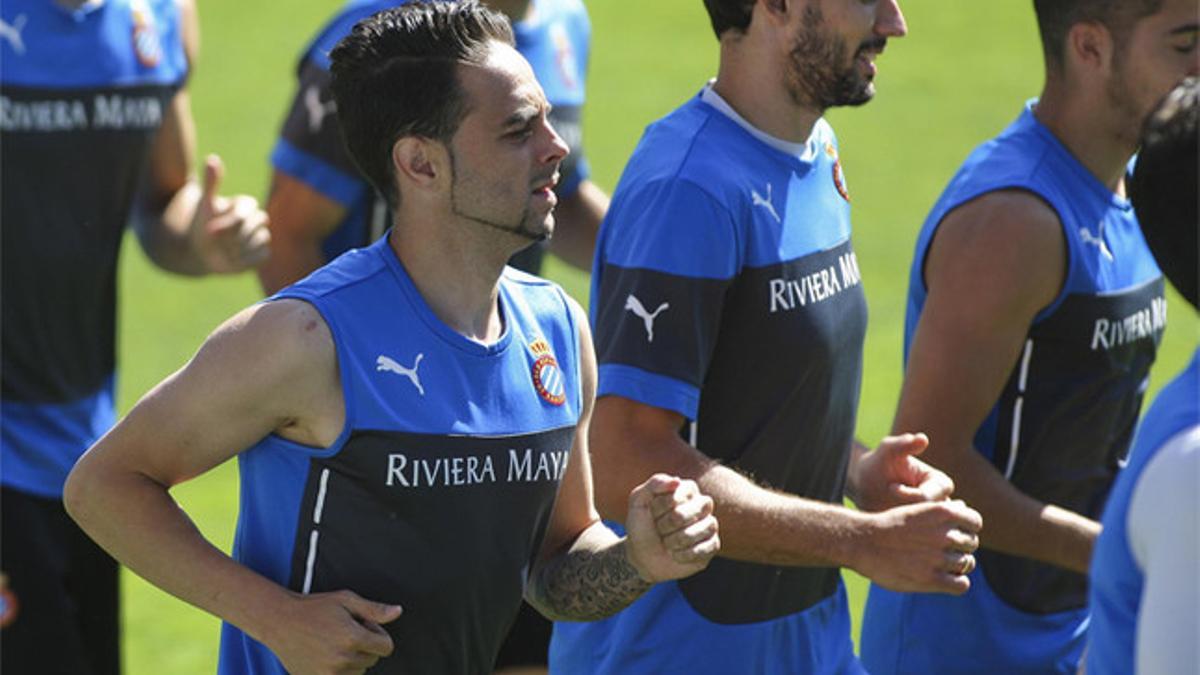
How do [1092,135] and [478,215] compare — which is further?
[1092,135]

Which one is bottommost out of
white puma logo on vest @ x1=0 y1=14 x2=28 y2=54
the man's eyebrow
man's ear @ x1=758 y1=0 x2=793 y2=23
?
white puma logo on vest @ x1=0 y1=14 x2=28 y2=54

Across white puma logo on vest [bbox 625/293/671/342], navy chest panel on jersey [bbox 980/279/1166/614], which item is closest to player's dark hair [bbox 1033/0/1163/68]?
navy chest panel on jersey [bbox 980/279/1166/614]

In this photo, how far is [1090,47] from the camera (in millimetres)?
4879

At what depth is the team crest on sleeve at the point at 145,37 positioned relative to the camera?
6035 millimetres

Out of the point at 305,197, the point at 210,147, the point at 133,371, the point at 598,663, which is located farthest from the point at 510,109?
the point at 210,147

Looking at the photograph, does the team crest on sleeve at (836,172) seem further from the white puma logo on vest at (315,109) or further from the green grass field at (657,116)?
the green grass field at (657,116)

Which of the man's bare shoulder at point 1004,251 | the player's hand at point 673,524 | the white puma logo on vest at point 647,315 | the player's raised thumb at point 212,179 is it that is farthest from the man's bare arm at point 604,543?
the player's raised thumb at point 212,179

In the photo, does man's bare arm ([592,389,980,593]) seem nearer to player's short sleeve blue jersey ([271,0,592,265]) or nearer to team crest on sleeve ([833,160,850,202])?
team crest on sleeve ([833,160,850,202])

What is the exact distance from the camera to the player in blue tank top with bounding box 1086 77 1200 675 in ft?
9.43

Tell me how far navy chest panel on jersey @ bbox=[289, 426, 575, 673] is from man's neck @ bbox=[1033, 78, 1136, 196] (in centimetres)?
160

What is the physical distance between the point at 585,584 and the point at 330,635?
608 millimetres

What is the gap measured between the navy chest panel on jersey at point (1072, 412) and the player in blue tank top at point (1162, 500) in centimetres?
146

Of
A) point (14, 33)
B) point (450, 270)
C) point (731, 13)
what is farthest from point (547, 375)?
point (14, 33)

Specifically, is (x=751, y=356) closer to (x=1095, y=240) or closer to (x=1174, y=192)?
(x=1095, y=240)
